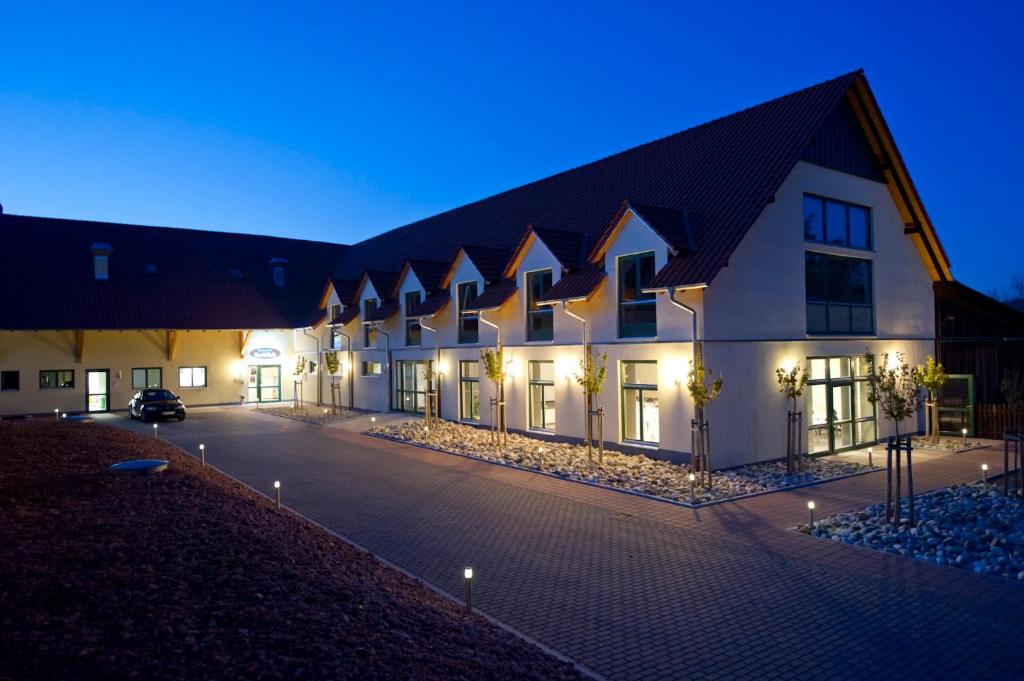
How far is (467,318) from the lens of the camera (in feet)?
77.4

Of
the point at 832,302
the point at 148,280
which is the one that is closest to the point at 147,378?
the point at 148,280

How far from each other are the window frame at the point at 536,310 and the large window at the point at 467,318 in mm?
2921

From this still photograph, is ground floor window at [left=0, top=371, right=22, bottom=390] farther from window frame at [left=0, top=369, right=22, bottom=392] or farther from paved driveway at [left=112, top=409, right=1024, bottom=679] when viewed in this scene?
paved driveway at [left=112, top=409, right=1024, bottom=679]

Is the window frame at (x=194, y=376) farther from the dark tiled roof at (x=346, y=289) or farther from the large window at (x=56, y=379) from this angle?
the dark tiled roof at (x=346, y=289)

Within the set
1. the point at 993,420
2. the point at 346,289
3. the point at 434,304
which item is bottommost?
the point at 993,420

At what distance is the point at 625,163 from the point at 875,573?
16.7 meters

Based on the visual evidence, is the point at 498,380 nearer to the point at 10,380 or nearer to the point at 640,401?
the point at 640,401

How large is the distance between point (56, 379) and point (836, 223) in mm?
31776

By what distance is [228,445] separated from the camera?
20375 millimetres

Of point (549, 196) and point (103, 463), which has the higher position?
point (549, 196)

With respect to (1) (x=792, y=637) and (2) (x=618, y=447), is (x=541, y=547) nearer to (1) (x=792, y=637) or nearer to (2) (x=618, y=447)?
(1) (x=792, y=637)

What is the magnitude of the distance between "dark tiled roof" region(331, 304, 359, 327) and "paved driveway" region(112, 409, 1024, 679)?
1544cm

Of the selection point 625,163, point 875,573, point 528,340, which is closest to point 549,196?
point 625,163

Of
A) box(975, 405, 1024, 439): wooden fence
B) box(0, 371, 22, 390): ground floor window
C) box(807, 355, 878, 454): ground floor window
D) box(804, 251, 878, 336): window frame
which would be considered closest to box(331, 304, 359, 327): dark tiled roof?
box(0, 371, 22, 390): ground floor window
